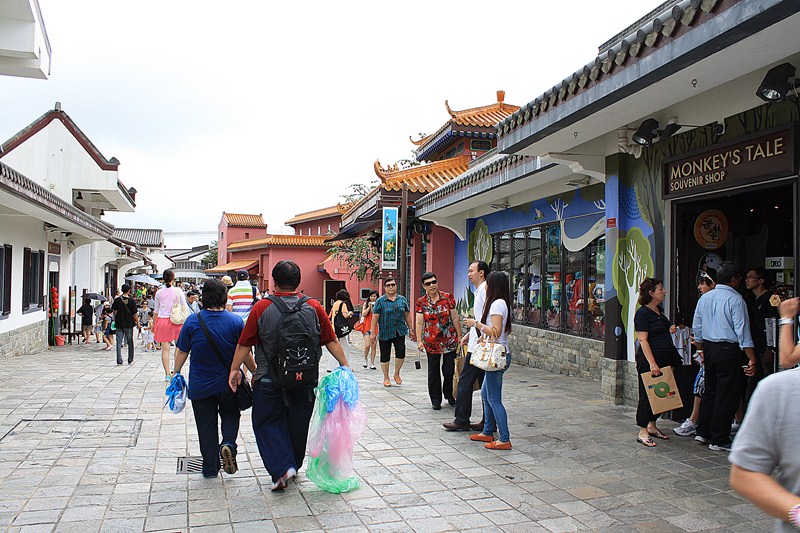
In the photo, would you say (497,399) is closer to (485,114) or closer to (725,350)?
(725,350)

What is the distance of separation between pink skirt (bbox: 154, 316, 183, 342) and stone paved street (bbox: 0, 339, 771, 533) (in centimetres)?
186

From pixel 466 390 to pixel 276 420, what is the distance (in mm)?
2435

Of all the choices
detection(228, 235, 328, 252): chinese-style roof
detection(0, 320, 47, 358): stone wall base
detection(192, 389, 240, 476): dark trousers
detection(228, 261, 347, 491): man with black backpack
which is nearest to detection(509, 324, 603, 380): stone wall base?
detection(228, 261, 347, 491): man with black backpack

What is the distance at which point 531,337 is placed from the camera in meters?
12.3

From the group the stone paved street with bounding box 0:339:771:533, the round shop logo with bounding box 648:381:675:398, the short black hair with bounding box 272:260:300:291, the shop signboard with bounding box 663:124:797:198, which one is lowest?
the stone paved street with bounding box 0:339:771:533

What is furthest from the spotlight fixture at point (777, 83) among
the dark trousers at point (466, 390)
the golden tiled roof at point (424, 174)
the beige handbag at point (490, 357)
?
the golden tiled roof at point (424, 174)

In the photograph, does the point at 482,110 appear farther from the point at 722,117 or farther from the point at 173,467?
the point at 173,467

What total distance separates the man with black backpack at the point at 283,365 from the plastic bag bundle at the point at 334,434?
11cm

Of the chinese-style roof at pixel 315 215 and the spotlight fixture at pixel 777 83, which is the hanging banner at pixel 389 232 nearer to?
the spotlight fixture at pixel 777 83

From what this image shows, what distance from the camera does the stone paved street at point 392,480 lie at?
4.12 m

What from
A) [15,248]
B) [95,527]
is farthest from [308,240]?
[95,527]

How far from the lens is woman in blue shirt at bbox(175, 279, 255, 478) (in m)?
4.87

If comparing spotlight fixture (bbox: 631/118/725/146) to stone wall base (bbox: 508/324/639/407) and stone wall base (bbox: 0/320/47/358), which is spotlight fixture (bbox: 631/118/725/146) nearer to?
stone wall base (bbox: 508/324/639/407)

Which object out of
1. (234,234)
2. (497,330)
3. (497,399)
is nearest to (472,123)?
(497,330)
